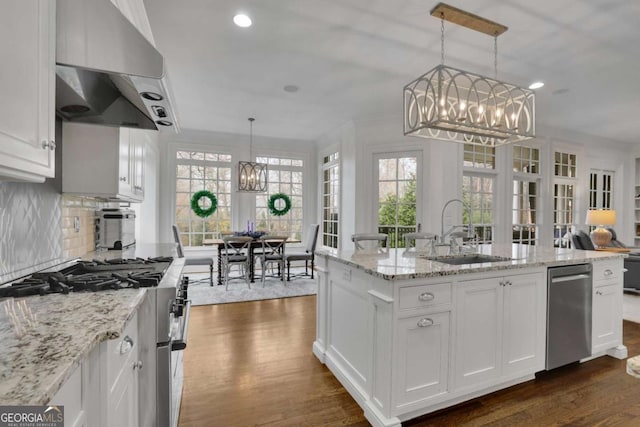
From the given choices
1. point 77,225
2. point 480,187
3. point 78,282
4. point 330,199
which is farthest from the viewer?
point 330,199

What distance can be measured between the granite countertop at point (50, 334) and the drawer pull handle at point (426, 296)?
1.43 meters

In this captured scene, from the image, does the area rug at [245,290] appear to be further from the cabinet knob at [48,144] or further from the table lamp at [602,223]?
the table lamp at [602,223]

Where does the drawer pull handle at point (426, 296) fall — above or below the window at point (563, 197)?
below

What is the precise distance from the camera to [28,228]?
161 centimetres

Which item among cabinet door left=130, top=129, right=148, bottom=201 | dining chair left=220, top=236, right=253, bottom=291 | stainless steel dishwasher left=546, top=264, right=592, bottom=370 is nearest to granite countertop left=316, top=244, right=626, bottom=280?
stainless steel dishwasher left=546, top=264, right=592, bottom=370

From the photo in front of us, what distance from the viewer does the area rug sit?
4.30 meters

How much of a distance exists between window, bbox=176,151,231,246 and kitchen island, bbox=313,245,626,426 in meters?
4.52

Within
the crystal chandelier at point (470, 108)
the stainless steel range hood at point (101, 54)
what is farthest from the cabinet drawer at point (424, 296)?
the stainless steel range hood at point (101, 54)

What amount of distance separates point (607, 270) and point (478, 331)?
1569 mm

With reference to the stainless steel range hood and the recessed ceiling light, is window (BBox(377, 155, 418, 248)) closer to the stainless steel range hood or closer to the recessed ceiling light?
the recessed ceiling light

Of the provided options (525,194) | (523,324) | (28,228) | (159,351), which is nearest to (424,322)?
(523,324)

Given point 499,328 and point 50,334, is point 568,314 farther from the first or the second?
point 50,334

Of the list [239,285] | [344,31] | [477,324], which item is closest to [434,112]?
[344,31]

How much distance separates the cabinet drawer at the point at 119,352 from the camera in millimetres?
902
